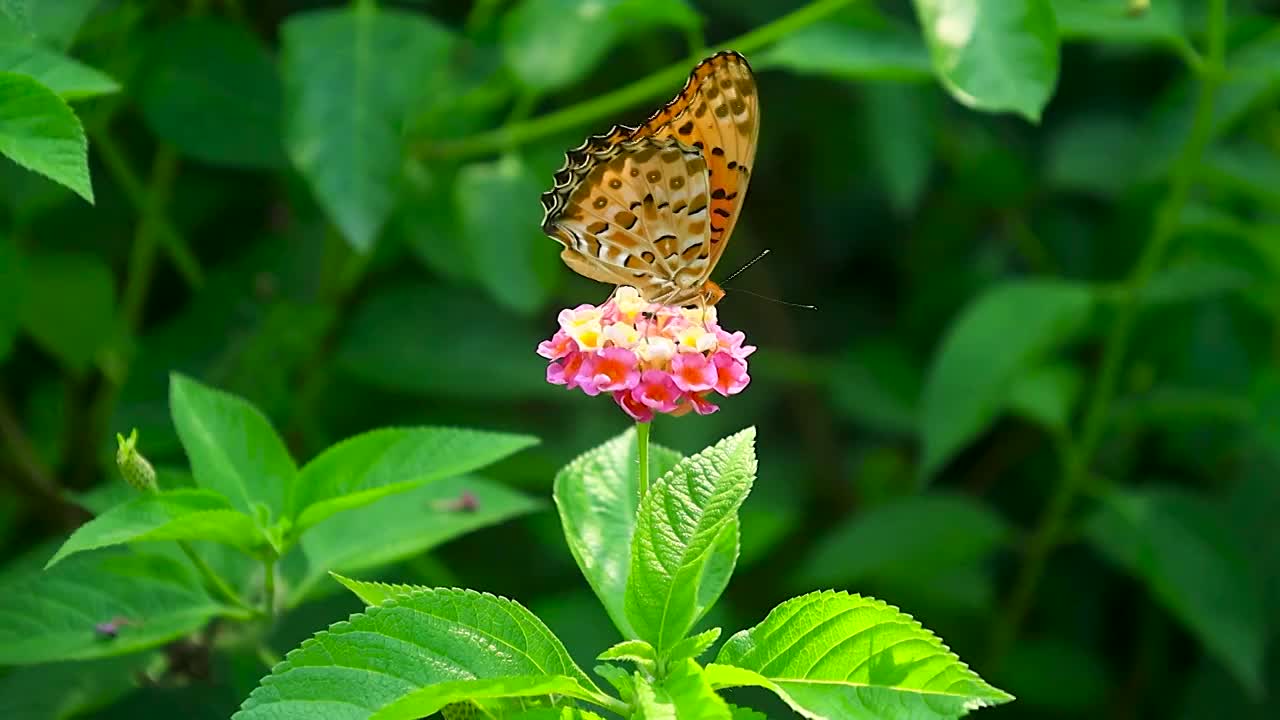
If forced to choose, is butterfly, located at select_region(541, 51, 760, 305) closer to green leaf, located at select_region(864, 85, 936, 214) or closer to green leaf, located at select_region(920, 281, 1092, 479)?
green leaf, located at select_region(920, 281, 1092, 479)

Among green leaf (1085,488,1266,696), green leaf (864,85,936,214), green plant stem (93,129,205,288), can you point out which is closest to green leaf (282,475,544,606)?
green plant stem (93,129,205,288)

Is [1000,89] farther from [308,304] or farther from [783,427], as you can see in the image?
[783,427]

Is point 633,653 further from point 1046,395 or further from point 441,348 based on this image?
point 1046,395

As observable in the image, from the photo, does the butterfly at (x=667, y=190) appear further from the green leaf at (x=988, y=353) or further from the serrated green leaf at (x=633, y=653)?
the green leaf at (x=988, y=353)

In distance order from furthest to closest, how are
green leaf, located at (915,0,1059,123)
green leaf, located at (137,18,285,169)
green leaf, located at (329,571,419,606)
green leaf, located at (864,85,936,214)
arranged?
1. green leaf, located at (864,85,936,214)
2. green leaf, located at (137,18,285,169)
3. green leaf, located at (915,0,1059,123)
4. green leaf, located at (329,571,419,606)

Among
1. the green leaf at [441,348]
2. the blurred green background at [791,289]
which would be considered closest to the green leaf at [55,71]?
the blurred green background at [791,289]

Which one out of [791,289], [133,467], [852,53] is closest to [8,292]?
[133,467]
